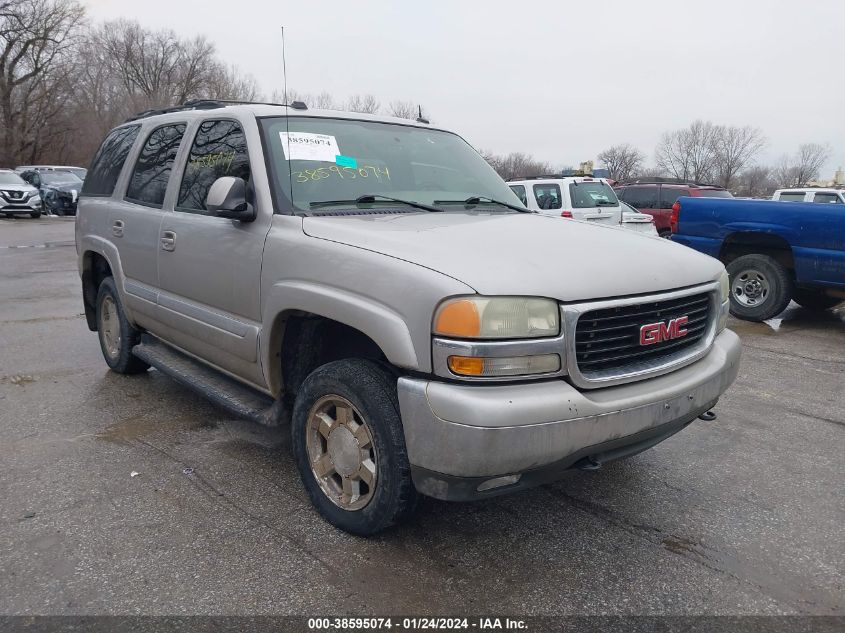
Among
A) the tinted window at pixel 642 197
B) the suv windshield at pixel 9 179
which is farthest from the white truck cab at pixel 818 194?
the suv windshield at pixel 9 179

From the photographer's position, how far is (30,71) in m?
40.8

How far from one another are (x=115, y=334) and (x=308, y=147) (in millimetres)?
2759

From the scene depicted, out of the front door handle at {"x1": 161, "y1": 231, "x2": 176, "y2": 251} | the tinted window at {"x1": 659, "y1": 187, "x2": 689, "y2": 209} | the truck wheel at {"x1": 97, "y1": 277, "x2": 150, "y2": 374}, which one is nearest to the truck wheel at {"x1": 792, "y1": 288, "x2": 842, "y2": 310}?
the front door handle at {"x1": 161, "y1": 231, "x2": 176, "y2": 251}

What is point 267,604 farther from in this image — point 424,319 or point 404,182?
point 404,182

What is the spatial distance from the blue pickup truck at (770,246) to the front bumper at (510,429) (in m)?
5.60

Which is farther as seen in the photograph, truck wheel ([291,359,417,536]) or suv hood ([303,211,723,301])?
truck wheel ([291,359,417,536])

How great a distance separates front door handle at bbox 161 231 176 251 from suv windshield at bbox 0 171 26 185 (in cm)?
2241

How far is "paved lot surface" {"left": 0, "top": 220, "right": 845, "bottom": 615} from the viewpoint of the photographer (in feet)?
8.03

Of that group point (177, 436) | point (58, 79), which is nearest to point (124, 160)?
point (177, 436)

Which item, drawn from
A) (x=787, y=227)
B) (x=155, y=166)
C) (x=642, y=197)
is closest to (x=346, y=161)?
(x=155, y=166)

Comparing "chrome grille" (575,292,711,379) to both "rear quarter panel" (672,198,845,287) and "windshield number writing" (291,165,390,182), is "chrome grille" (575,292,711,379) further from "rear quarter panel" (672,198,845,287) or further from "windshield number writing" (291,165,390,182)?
"rear quarter panel" (672,198,845,287)

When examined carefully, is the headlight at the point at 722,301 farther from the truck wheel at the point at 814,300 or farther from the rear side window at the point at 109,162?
the truck wheel at the point at 814,300

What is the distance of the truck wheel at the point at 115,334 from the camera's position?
484 cm

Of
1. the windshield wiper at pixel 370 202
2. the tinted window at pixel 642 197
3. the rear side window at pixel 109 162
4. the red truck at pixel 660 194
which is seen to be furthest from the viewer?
the tinted window at pixel 642 197
